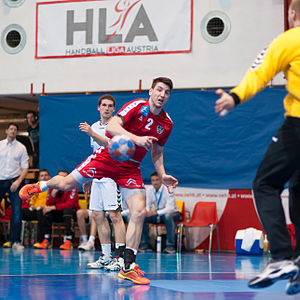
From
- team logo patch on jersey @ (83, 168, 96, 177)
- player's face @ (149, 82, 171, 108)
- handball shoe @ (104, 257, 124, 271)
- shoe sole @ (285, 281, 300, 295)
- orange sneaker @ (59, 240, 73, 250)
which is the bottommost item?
orange sneaker @ (59, 240, 73, 250)

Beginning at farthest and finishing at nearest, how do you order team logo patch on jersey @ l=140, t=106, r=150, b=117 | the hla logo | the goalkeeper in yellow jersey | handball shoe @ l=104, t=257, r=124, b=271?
the hla logo, handball shoe @ l=104, t=257, r=124, b=271, team logo patch on jersey @ l=140, t=106, r=150, b=117, the goalkeeper in yellow jersey

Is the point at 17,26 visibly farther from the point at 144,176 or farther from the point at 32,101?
the point at 144,176

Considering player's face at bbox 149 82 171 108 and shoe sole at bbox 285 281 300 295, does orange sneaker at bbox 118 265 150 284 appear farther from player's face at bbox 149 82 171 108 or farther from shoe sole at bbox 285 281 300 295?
shoe sole at bbox 285 281 300 295

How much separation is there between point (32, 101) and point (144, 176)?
14.8 ft

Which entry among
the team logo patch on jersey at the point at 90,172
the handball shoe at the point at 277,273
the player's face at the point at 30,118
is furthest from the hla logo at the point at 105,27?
the handball shoe at the point at 277,273

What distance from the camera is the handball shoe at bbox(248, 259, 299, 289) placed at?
376 centimetres

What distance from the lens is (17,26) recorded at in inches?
549

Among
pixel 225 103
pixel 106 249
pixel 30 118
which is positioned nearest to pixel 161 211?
pixel 106 249

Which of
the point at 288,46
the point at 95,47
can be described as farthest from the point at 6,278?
the point at 95,47

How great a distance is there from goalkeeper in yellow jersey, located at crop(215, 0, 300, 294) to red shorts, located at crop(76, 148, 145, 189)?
250cm

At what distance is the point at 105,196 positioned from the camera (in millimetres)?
7590

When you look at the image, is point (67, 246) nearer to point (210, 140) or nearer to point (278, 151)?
point (210, 140)

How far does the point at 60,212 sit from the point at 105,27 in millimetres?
4610

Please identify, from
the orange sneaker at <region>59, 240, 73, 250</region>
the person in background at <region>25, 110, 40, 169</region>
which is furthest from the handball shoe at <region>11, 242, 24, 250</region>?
the person in background at <region>25, 110, 40, 169</region>
